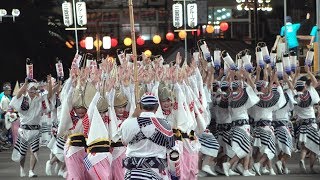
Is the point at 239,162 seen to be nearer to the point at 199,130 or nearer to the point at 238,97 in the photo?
the point at 238,97

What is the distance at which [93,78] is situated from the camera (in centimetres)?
1031

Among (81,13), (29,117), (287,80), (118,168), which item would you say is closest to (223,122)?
(287,80)

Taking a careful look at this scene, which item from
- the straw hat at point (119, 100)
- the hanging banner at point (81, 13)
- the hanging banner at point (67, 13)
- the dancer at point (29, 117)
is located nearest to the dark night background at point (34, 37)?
the hanging banner at point (67, 13)

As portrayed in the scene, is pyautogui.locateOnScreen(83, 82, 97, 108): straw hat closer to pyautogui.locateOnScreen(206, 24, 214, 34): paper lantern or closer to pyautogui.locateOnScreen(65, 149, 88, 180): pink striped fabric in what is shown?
pyautogui.locateOnScreen(65, 149, 88, 180): pink striped fabric

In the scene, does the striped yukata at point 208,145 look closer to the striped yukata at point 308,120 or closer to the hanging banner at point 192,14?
the striped yukata at point 308,120

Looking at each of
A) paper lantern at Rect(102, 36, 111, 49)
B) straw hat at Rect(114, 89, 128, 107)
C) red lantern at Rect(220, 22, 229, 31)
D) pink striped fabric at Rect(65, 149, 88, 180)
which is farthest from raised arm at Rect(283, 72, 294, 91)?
red lantern at Rect(220, 22, 229, 31)

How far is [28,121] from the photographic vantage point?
48.9 feet

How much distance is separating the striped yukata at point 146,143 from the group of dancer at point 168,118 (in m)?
0.01

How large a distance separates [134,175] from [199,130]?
13.0 feet

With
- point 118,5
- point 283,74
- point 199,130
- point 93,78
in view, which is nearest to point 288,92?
point 283,74

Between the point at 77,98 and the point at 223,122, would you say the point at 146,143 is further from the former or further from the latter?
the point at 223,122

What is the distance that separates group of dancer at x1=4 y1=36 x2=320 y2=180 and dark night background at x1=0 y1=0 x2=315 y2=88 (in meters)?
13.7

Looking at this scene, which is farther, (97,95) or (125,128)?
(97,95)

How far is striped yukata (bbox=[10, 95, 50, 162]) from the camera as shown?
48.6 ft
